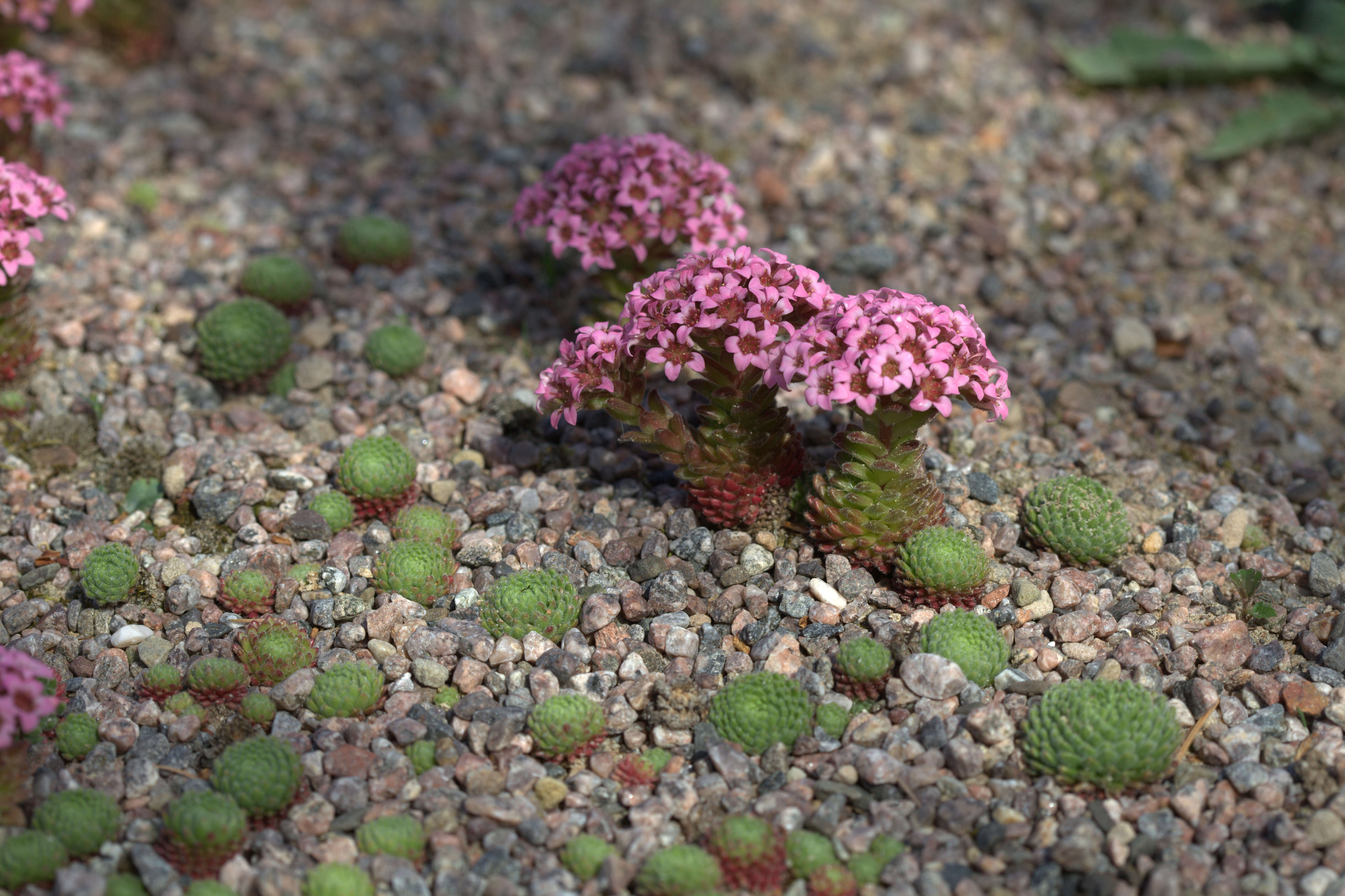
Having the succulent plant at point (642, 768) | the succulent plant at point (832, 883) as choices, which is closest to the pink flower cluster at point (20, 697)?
the succulent plant at point (642, 768)

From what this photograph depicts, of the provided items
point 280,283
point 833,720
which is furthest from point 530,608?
point 280,283

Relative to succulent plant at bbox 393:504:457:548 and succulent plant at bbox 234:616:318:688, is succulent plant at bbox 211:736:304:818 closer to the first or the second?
succulent plant at bbox 234:616:318:688

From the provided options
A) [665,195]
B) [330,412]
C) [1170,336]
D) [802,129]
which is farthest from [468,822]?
[802,129]

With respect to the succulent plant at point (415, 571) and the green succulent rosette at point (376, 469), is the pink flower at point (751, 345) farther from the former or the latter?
the green succulent rosette at point (376, 469)

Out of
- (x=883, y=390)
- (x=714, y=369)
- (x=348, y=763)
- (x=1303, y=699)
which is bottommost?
(x=348, y=763)

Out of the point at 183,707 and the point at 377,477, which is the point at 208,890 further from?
the point at 377,477

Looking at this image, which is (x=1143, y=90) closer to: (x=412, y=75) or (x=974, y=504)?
(x=974, y=504)

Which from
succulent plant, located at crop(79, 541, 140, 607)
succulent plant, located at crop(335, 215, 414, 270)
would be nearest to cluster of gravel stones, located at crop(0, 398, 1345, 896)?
succulent plant, located at crop(79, 541, 140, 607)
